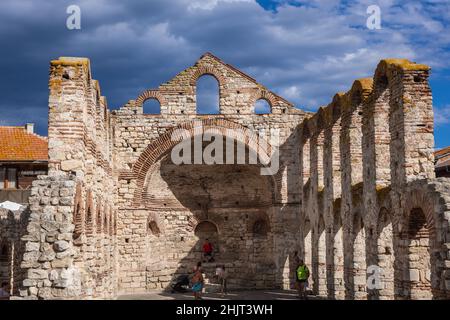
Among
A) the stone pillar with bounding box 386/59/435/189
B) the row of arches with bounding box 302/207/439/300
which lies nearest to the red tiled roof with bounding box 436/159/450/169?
the row of arches with bounding box 302/207/439/300

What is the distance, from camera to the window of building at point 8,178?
1017 inches

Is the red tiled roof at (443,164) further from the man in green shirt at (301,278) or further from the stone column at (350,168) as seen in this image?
the stone column at (350,168)

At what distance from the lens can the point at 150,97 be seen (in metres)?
21.7

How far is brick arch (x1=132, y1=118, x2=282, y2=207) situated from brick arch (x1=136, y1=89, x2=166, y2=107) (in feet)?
3.67

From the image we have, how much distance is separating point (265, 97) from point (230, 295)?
23.3ft

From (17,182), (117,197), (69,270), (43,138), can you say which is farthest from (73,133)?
(43,138)

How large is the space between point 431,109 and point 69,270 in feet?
24.8

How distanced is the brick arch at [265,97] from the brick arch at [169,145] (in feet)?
3.77

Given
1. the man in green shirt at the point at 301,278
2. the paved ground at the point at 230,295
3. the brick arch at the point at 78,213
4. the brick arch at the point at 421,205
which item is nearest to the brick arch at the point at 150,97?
the paved ground at the point at 230,295

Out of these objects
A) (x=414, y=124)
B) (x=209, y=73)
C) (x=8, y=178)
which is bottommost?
(x=414, y=124)

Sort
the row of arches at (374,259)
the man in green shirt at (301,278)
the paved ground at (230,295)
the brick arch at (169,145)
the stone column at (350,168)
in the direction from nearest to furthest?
the row of arches at (374,259)
the stone column at (350,168)
the man in green shirt at (301,278)
the paved ground at (230,295)
the brick arch at (169,145)

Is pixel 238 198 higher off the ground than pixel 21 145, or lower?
lower

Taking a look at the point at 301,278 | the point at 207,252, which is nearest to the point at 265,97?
the point at 207,252

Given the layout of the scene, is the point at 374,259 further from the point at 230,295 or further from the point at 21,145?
the point at 21,145
